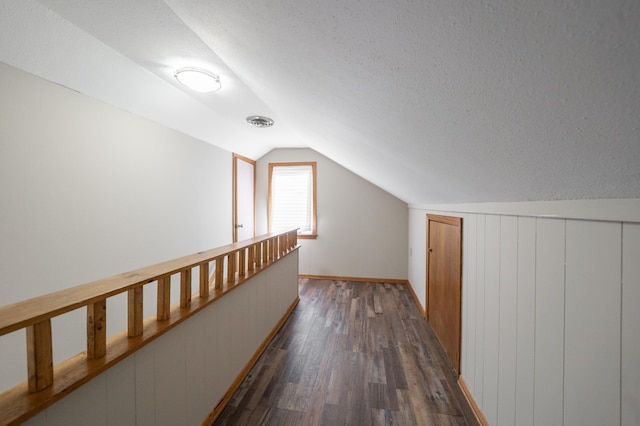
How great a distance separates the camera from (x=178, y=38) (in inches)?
59.5

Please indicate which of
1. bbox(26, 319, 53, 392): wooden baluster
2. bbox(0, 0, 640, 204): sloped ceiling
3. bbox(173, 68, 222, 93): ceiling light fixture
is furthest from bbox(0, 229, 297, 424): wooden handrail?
bbox(173, 68, 222, 93): ceiling light fixture

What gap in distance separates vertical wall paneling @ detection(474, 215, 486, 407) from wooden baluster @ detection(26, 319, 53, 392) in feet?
6.12

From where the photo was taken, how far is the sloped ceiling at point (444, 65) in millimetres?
366

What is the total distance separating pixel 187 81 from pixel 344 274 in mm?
3484

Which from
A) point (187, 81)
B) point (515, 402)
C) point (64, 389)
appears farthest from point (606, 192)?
point (187, 81)

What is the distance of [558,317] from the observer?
35.1 inches

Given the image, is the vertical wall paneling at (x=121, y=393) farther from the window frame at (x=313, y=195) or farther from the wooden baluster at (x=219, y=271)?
the window frame at (x=313, y=195)

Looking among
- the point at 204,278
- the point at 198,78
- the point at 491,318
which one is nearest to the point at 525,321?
the point at 491,318

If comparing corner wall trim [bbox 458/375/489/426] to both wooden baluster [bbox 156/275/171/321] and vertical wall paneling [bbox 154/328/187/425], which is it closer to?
vertical wall paneling [bbox 154/328/187/425]

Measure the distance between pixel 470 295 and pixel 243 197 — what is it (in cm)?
336

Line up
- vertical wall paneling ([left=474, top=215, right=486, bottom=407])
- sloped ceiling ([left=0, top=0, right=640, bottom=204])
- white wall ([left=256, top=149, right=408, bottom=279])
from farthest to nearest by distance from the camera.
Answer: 1. white wall ([left=256, top=149, right=408, bottom=279])
2. vertical wall paneling ([left=474, top=215, right=486, bottom=407])
3. sloped ceiling ([left=0, top=0, right=640, bottom=204])

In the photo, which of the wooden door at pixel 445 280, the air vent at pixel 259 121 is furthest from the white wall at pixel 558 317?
the air vent at pixel 259 121

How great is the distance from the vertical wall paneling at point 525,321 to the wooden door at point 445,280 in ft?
2.47

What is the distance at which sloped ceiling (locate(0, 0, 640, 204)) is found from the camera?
1.20ft
